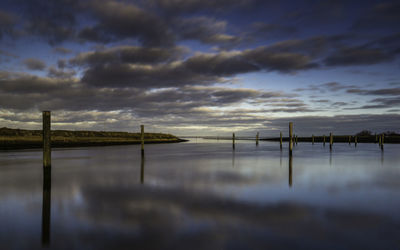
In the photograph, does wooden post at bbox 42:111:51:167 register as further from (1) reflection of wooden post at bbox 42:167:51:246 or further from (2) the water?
(2) the water

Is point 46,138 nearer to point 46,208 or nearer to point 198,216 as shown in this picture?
point 46,208

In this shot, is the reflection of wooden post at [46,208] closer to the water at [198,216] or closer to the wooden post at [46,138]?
the water at [198,216]

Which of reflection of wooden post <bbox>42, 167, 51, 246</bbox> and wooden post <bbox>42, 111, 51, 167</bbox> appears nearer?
reflection of wooden post <bbox>42, 167, 51, 246</bbox>

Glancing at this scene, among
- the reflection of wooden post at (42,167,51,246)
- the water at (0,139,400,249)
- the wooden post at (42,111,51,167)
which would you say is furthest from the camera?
the wooden post at (42,111,51,167)

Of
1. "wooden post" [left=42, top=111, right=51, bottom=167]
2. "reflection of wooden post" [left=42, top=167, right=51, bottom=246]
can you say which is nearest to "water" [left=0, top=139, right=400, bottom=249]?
"reflection of wooden post" [left=42, top=167, right=51, bottom=246]

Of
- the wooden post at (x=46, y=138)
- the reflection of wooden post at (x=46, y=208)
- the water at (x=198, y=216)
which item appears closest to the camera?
the water at (x=198, y=216)

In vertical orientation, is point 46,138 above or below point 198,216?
above

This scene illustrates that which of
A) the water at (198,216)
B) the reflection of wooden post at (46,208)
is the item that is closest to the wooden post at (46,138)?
the reflection of wooden post at (46,208)

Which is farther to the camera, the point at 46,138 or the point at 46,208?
the point at 46,138

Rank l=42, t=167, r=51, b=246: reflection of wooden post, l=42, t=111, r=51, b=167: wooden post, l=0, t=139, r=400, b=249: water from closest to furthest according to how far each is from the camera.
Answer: l=0, t=139, r=400, b=249: water → l=42, t=167, r=51, b=246: reflection of wooden post → l=42, t=111, r=51, b=167: wooden post

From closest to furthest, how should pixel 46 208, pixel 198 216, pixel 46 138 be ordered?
pixel 198 216 < pixel 46 208 < pixel 46 138

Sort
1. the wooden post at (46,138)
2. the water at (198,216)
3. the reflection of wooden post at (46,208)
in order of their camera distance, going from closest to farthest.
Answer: the water at (198,216), the reflection of wooden post at (46,208), the wooden post at (46,138)

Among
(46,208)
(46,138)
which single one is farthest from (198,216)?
(46,138)

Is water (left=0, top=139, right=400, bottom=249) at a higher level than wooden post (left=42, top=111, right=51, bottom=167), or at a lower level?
lower
